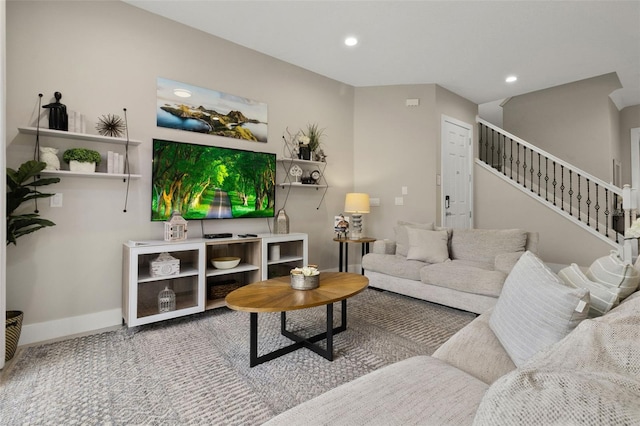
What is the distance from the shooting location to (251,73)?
12.5 ft

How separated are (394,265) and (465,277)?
80 centimetres

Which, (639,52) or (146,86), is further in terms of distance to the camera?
(639,52)

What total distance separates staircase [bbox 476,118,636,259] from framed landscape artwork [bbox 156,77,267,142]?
3952 mm

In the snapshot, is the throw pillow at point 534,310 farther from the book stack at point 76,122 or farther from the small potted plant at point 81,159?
the book stack at point 76,122

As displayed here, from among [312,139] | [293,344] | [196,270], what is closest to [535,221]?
[312,139]

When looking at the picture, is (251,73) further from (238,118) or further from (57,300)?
(57,300)

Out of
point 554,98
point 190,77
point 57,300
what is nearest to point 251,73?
point 190,77

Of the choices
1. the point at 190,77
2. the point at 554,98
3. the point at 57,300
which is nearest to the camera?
the point at 57,300

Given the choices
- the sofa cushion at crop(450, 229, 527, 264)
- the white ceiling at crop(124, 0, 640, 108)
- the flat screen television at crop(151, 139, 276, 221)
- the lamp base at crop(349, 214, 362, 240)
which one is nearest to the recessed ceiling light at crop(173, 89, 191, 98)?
the flat screen television at crop(151, 139, 276, 221)

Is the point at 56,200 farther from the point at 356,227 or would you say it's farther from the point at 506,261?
the point at 506,261

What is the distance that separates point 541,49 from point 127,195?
4.77 metres

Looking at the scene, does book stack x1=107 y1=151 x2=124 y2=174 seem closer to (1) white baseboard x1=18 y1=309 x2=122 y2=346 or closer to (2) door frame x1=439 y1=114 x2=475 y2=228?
(1) white baseboard x1=18 y1=309 x2=122 y2=346

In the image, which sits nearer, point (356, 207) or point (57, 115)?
point (57, 115)

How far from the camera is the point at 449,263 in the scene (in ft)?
11.3
